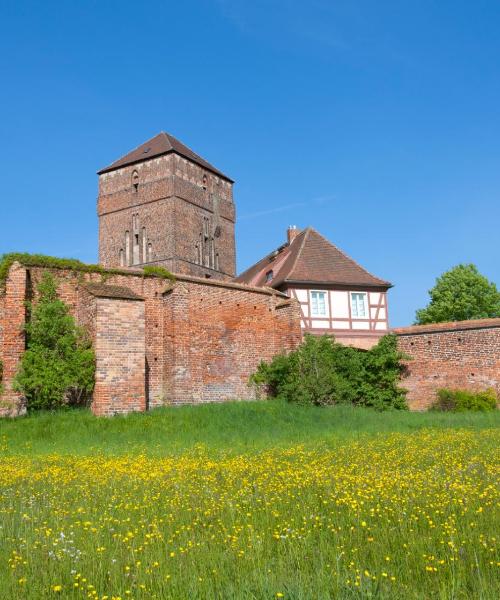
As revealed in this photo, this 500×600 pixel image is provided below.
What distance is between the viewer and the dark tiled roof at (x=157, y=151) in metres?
46.8

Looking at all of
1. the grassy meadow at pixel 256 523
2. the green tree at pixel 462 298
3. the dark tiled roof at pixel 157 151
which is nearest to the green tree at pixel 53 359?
the grassy meadow at pixel 256 523

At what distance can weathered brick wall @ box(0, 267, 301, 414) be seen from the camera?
1714cm

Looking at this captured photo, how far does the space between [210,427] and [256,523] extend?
10.4 m

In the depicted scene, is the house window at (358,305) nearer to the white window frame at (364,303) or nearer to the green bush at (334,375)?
the white window frame at (364,303)

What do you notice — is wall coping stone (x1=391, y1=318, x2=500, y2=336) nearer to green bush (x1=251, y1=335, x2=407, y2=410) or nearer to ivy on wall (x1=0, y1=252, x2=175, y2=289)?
green bush (x1=251, y1=335, x2=407, y2=410)

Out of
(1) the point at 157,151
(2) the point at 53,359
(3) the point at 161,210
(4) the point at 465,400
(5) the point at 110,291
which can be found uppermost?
(1) the point at 157,151

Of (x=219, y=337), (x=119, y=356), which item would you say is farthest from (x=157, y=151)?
(x=119, y=356)

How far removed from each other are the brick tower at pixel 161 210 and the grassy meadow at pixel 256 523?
36349 millimetres

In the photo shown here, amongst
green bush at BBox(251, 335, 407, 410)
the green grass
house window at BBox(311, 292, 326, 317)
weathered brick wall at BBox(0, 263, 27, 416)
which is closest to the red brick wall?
green bush at BBox(251, 335, 407, 410)

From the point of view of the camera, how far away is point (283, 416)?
17.5m

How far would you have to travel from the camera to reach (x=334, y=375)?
20797 mm

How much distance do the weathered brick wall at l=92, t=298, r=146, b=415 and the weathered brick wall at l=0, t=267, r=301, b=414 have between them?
3cm

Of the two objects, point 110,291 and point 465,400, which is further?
point 465,400

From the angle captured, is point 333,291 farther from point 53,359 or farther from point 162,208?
point 162,208
